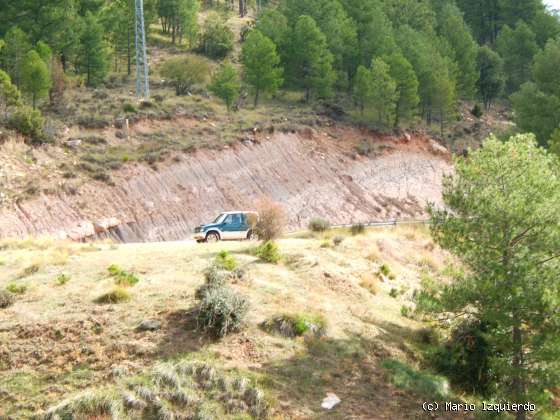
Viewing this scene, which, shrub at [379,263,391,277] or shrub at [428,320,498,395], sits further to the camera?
shrub at [379,263,391,277]

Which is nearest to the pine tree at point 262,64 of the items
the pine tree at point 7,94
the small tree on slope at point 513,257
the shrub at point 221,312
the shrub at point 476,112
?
the pine tree at point 7,94

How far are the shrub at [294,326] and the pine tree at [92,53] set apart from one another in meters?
42.0

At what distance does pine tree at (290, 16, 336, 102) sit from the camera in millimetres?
57250

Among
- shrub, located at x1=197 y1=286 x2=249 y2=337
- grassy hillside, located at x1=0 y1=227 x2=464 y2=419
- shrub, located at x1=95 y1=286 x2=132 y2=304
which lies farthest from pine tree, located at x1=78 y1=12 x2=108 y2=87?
shrub, located at x1=197 y1=286 x2=249 y2=337

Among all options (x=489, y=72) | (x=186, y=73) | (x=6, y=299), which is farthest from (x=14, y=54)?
(x=489, y=72)

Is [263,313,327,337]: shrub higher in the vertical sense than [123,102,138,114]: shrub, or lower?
lower

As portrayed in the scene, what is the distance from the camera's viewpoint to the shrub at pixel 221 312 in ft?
49.1

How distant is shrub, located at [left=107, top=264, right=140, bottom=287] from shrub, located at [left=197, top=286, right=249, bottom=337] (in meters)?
2.85

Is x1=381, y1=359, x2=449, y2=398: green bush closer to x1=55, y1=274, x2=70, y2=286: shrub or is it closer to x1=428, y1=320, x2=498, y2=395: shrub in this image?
x1=428, y1=320, x2=498, y2=395: shrub

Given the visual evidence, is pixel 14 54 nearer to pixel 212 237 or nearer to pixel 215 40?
pixel 212 237

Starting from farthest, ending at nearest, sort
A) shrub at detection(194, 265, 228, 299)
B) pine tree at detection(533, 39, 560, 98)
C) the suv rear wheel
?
1. pine tree at detection(533, 39, 560, 98)
2. the suv rear wheel
3. shrub at detection(194, 265, 228, 299)

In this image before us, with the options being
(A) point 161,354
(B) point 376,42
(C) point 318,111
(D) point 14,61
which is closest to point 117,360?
(A) point 161,354

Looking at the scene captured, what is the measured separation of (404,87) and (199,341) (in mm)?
46299

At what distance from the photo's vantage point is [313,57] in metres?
57.4
